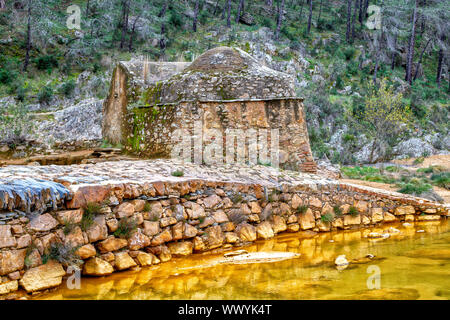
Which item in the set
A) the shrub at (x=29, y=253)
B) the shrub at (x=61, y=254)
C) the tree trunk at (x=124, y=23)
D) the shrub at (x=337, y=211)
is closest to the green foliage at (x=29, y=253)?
the shrub at (x=29, y=253)

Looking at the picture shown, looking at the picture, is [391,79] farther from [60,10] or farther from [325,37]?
[60,10]

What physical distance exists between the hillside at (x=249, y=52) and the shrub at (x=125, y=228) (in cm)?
625

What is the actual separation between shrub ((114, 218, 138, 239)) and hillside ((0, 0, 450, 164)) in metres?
6.25

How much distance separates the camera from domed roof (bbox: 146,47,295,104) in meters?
9.27

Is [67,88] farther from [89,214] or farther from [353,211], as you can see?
[89,214]

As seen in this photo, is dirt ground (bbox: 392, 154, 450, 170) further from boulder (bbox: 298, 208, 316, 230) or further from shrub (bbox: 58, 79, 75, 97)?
shrub (bbox: 58, 79, 75, 97)

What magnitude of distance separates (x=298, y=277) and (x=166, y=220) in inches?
85.6

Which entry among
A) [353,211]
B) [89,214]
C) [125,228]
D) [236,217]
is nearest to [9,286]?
[89,214]

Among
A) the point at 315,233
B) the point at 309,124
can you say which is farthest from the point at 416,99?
the point at 315,233

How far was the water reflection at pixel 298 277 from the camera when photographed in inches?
177

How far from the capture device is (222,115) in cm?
909

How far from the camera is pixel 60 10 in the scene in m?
30.6

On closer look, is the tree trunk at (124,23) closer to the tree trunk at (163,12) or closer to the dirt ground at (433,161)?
the tree trunk at (163,12)

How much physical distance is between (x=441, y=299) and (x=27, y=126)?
1447 cm
